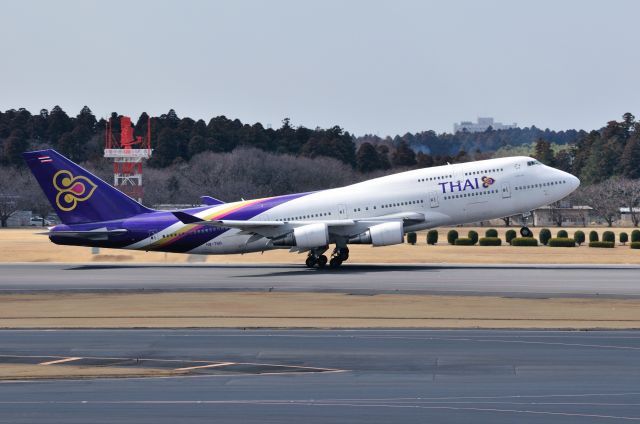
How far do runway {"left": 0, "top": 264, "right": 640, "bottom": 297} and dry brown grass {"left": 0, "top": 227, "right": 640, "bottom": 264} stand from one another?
13.1ft

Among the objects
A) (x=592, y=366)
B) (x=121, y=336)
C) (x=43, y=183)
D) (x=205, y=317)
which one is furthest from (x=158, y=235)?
(x=592, y=366)

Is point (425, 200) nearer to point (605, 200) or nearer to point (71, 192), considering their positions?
point (71, 192)

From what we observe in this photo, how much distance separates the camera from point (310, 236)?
53.1 m

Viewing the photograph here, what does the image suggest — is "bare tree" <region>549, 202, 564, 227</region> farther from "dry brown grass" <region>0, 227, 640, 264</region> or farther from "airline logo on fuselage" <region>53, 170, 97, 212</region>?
"airline logo on fuselage" <region>53, 170, 97, 212</region>

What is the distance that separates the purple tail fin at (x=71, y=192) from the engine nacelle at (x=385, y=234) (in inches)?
502

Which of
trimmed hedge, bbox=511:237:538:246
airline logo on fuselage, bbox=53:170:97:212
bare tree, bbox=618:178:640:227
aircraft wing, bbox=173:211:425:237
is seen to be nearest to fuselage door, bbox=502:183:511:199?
aircraft wing, bbox=173:211:425:237

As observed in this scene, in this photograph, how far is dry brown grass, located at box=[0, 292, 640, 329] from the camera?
33.1 metres

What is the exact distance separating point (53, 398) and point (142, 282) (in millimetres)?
27218

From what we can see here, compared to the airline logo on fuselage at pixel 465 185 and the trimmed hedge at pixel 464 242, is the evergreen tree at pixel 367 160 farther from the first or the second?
the airline logo on fuselage at pixel 465 185

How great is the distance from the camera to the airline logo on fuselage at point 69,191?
55062 millimetres

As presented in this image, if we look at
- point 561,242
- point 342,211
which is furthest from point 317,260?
point 561,242

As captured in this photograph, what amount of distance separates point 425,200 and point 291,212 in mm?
6911

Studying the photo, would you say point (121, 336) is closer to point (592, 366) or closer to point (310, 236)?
point (592, 366)

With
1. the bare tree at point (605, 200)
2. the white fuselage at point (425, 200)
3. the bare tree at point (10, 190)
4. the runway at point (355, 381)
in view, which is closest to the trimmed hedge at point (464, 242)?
the white fuselage at point (425, 200)
